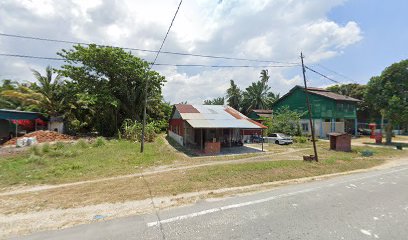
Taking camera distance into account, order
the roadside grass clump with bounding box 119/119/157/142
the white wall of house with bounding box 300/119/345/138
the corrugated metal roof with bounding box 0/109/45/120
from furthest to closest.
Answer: the white wall of house with bounding box 300/119/345/138 < the roadside grass clump with bounding box 119/119/157/142 < the corrugated metal roof with bounding box 0/109/45/120

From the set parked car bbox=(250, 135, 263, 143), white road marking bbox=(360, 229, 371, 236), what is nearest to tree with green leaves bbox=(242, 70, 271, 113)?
parked car bbox=(250, 135, 263, 143)

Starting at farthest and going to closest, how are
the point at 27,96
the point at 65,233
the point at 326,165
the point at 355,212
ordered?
the point at 27,96 → the point at 326,165 → the point at 355,212 → the point at 65,233

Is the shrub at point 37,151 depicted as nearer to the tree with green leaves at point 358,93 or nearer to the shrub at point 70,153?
the shrub at point 70,153

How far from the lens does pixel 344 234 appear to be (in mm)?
5184

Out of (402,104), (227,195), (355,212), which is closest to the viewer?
(355,212)

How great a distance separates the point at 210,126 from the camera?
18969 mm

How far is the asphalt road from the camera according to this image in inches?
206

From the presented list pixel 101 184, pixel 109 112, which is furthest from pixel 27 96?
pixel 101 184

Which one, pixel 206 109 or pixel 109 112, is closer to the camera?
pixel 206 109

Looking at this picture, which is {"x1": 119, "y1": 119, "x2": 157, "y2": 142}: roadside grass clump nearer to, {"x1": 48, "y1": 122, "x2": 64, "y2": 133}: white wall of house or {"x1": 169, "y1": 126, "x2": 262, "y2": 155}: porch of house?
{"x1": 169, "y1": 126, "x2": 262, "y2": 155}: porch of house

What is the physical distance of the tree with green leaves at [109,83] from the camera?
92.8 ft

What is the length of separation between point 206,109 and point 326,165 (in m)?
12.9

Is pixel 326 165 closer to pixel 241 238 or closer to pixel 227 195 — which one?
pixel 227 195

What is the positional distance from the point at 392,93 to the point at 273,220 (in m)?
33.9
